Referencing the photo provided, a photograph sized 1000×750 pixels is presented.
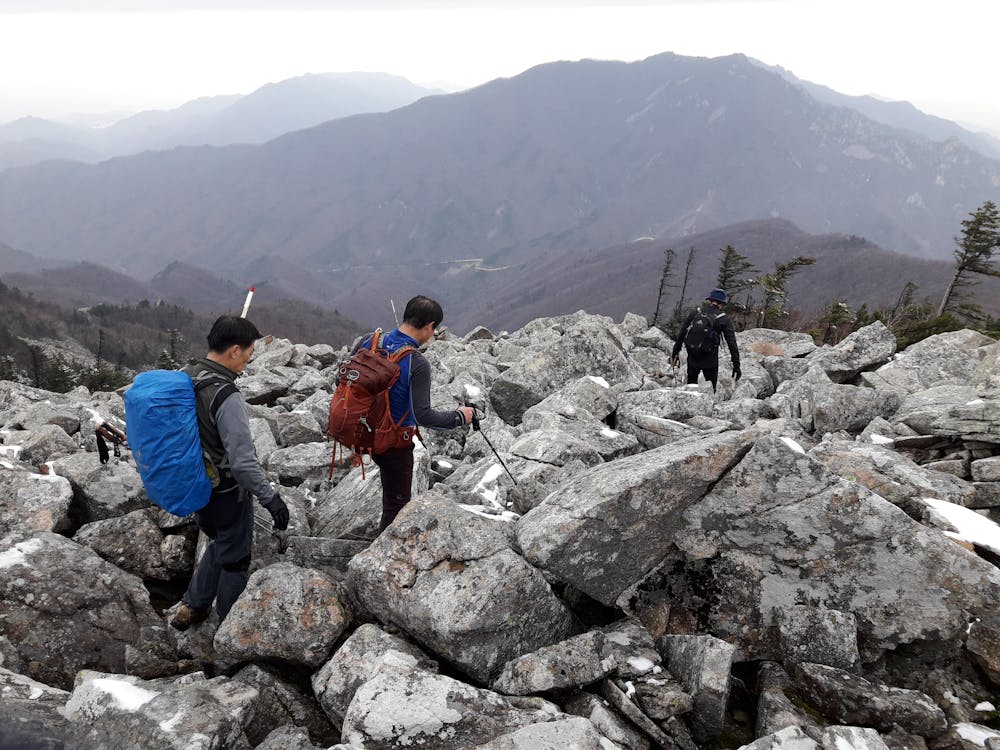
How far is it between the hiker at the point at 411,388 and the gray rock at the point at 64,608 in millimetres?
3029

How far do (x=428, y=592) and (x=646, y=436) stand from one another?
5930 mm

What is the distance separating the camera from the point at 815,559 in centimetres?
585

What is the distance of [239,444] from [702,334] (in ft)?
34.7

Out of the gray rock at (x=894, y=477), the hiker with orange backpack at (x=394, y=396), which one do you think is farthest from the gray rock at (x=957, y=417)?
the hiker with orange backpack at (x=394, y=396)

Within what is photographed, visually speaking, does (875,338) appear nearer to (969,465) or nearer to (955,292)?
(969,465)

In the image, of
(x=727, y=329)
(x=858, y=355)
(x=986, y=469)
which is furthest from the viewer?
(x=858, y=355)

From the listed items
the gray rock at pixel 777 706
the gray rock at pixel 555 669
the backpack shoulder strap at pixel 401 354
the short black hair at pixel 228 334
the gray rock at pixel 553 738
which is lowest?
the gray rock at pixel 777 706

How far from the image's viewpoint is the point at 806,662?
213 inches

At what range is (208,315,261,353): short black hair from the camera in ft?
17.6

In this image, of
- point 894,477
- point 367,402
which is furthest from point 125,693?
point 894,477

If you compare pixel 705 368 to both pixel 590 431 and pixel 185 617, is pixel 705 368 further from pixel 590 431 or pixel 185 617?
pixel 185 617

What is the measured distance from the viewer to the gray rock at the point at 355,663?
500cm

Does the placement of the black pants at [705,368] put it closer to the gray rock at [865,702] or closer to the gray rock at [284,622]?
the gray rock at [865,702]

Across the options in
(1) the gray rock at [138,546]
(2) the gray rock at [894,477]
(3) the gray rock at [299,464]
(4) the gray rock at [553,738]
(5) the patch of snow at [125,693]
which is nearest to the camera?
(4) the gray rock at [553,738]
